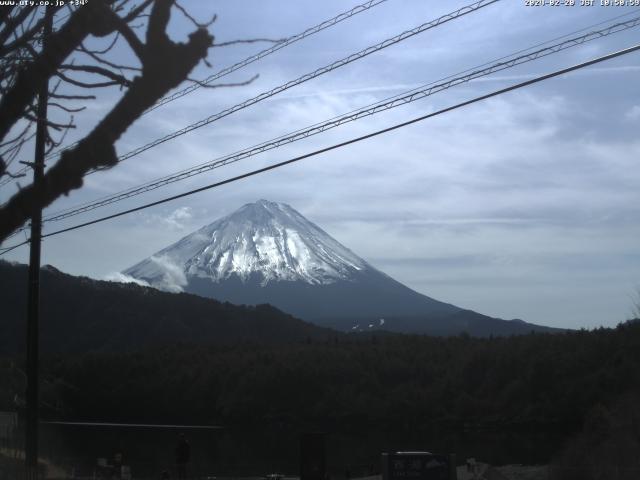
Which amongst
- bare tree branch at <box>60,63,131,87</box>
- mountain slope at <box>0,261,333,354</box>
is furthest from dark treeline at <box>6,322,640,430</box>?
bare tree branch at <box>60,63,131,87</box>

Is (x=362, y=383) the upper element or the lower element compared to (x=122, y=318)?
lower

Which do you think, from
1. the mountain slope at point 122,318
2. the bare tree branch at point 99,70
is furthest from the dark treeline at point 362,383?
the bare tree branch at point 99,70

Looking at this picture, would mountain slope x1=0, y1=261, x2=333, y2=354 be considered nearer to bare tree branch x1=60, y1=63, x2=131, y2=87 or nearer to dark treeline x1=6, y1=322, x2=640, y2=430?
dark treeline x1=6, y1=322, x2=640, y2=430

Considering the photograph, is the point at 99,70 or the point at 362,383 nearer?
the point at 99,70

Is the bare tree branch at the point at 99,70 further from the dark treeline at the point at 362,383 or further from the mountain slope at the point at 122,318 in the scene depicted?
the mountain slope at the point at 122,318

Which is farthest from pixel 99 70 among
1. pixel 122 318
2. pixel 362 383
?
pixel 122 318

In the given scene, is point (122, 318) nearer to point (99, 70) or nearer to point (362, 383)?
point (362, 383)
